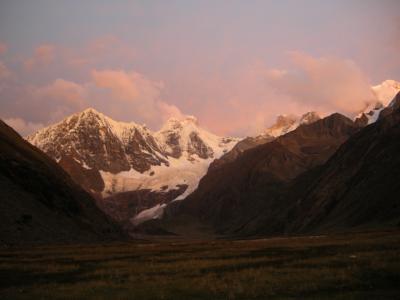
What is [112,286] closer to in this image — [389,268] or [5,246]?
[389,268]

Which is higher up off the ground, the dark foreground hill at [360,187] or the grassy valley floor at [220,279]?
the dark foreground hill at [360,187]

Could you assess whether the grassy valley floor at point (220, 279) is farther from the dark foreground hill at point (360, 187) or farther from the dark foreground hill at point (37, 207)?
the dark foreground hill at point (360, 187)

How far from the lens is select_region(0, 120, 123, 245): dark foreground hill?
101 meters

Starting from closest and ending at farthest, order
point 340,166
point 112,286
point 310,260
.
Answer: point 112,286 → point 310,260 → point 340,166

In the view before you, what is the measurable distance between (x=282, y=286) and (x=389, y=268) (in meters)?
8.12

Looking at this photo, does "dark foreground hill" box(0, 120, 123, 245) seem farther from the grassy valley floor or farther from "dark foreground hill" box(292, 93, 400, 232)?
"dark foreground hill" box(292, 93, 400, 232)

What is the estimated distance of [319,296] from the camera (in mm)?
30531

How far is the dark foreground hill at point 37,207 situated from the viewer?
332 feet

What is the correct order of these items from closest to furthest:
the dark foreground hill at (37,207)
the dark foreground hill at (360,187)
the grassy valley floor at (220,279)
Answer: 1. the grassy valley floor at (220,279)
2. the dark foreground hill at (37,207)
3. the dark foreground hill at (360,187)

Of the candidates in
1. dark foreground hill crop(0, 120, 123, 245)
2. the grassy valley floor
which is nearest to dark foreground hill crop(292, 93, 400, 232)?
dark foreground hill crop(0, 120, 123, 245)

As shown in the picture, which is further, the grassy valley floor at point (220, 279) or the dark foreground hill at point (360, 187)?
the dark foreground hill at point (360, 187)

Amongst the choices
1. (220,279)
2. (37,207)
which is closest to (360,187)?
(37,207)

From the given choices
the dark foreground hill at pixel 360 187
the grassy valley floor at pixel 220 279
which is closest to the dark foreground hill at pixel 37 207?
the grassy valley floor at pixel 220 279

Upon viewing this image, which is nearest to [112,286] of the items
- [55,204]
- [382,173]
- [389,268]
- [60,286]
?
[60,286]
